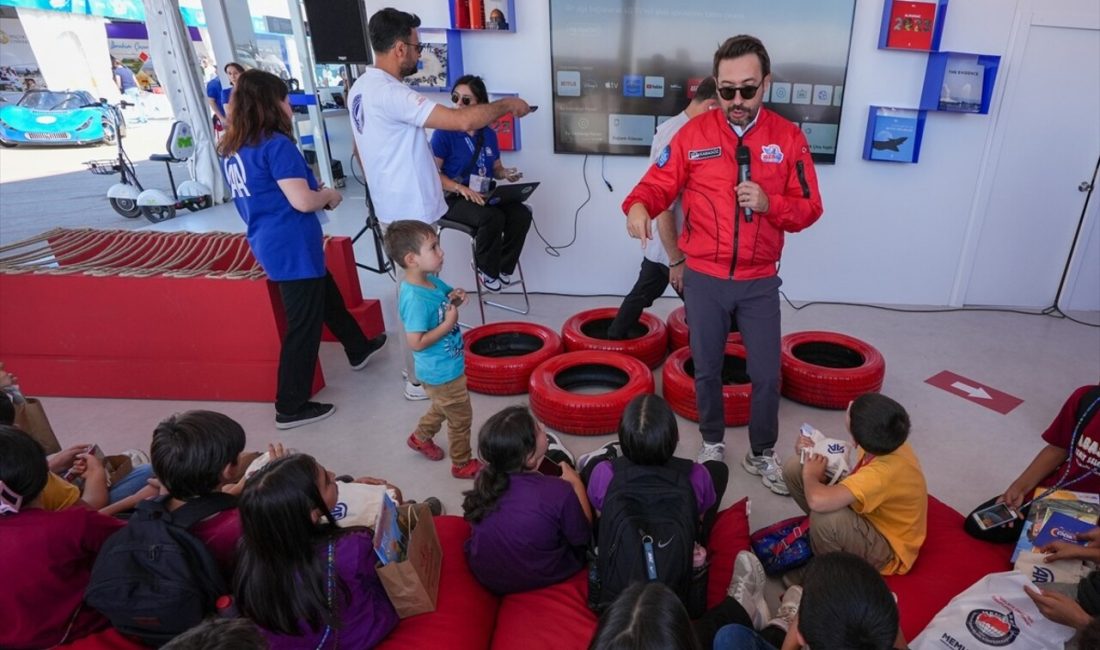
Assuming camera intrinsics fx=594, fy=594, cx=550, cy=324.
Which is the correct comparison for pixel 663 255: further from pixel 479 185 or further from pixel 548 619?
pixel 548 619

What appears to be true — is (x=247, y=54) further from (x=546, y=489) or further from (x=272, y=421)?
(x=546, y=489)

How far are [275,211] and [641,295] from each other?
1.96 meters

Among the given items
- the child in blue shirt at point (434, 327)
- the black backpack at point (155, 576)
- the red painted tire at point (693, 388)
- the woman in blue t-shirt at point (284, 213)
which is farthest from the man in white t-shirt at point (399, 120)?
the black backpack at point (155, 576)

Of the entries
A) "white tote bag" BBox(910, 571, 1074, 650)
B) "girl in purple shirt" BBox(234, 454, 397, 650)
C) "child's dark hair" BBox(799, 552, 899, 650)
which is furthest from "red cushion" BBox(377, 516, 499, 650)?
"white tote bag" BBox(910, 571, 1074, 650)

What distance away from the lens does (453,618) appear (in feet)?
5.58

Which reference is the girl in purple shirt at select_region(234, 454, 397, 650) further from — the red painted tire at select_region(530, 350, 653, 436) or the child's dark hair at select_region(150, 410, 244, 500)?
the red painted tire at select_region(530, 350, 653, 436)

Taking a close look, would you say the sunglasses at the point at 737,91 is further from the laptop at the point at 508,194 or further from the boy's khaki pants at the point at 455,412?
the laptop at the point at 508,194

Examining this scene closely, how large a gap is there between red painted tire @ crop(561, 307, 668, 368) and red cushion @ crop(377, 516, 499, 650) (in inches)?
67.3

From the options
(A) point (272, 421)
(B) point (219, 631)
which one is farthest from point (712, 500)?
(A) point (272, 421)

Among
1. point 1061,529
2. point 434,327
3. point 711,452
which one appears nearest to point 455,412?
point 434,327

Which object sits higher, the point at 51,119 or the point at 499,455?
the point at 51,119

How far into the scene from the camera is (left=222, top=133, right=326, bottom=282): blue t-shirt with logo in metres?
2.67

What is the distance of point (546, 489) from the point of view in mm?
1676

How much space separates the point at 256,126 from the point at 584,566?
2275mm
